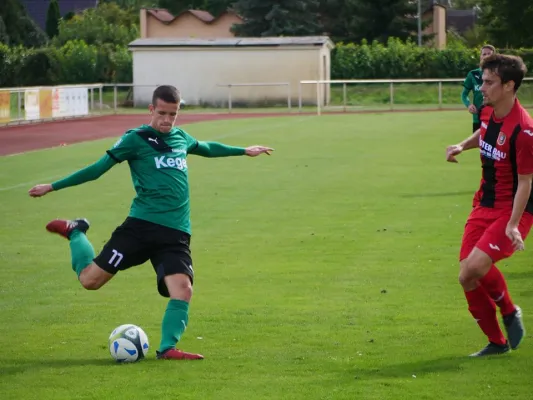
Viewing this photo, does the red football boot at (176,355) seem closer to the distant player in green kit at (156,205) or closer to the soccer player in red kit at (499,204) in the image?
the distant player in green kit at (156,205)

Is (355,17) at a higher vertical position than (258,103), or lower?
higher

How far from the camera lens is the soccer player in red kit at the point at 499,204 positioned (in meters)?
7.73

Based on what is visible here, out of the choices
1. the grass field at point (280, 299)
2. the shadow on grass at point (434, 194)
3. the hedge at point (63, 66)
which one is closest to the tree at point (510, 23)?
the hedge at point (63, 66)

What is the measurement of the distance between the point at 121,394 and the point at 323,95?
161ft

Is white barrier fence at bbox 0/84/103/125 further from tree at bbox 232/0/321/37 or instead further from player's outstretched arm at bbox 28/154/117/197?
player's outstretched arm at bbox 28/154/117/197

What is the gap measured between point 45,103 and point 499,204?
1399 inches

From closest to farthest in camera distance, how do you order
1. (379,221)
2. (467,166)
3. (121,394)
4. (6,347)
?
1. (121,394)
2. (6,347)
3. (379,221)
4. (467,166)

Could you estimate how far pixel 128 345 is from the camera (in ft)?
25.8

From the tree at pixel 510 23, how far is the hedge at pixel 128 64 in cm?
923

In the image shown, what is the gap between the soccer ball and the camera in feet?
25.8

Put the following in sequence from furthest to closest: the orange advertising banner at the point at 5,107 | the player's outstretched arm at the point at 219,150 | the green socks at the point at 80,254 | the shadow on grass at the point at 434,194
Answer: the orange advertising banner at the point at 5,107, the shadow on grass at the point at 434,194, the player's outstretched arm at the point at 219,150, the green socks at the point at 80,254

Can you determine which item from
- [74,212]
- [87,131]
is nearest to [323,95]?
[87,131]

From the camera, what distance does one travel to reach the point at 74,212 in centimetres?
1712

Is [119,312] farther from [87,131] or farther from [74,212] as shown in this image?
[87,131]
